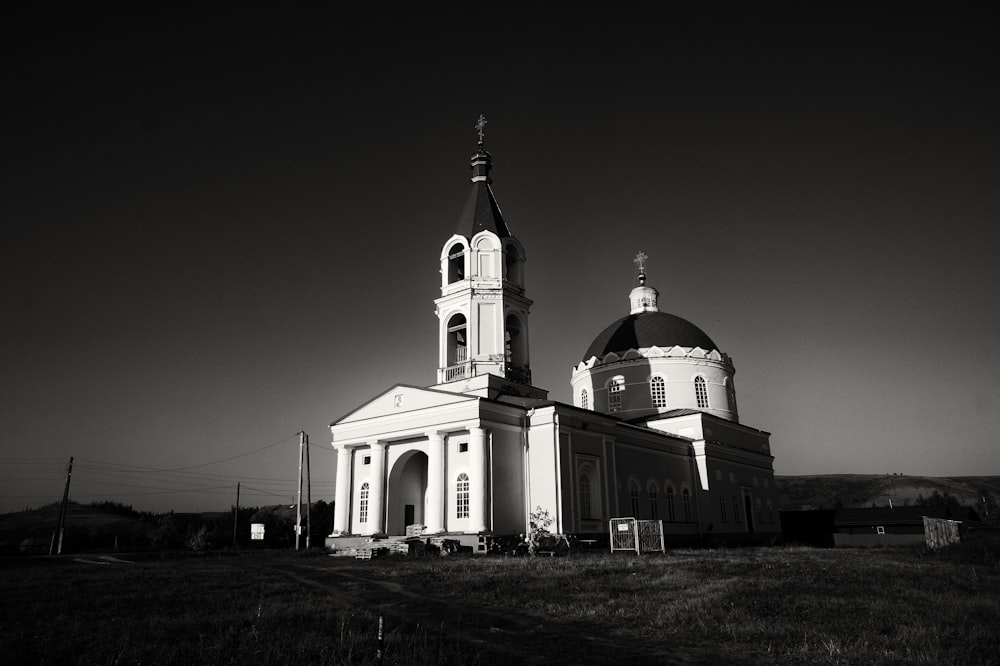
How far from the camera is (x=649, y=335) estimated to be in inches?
1622

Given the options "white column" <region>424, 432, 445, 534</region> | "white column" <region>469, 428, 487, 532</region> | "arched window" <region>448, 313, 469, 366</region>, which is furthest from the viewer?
"arched window" <region>448, 313, 469, 366</region>

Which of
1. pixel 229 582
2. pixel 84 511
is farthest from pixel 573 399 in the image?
pixel 84 511

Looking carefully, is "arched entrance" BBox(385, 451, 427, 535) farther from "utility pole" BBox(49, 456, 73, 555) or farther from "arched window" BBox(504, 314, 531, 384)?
"utility pole" BBox(49, 456, 73, 555)

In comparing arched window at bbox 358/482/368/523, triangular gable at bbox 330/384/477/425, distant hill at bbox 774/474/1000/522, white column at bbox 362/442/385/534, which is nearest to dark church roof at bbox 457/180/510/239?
triangular gable at bbox 330/384/477/425

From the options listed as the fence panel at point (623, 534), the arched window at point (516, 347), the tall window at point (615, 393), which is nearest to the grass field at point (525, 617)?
the fence panel at point (623, 534)

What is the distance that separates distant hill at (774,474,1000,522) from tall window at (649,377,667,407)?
8307cm

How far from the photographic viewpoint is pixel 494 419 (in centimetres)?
2820

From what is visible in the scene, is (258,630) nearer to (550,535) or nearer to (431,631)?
(431,631)

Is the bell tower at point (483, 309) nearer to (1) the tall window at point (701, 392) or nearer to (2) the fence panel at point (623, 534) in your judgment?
(2) the fence panel at point (623, 534)

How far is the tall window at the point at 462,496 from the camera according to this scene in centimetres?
2830

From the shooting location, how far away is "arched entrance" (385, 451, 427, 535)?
102ft

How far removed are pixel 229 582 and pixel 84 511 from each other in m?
71.0

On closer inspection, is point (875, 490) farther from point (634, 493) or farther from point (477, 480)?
point (477, 480)

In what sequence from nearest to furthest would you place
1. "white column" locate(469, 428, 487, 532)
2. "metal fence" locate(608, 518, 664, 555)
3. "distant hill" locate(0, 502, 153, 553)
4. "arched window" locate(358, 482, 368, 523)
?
"metal fence" locate(608, 518, 664, 555), "white column" locate(469, 428, 487, 532), "arched window" locate(358, 482, 368, 523), "distant hill" locate(0, 502, 153, 553)
